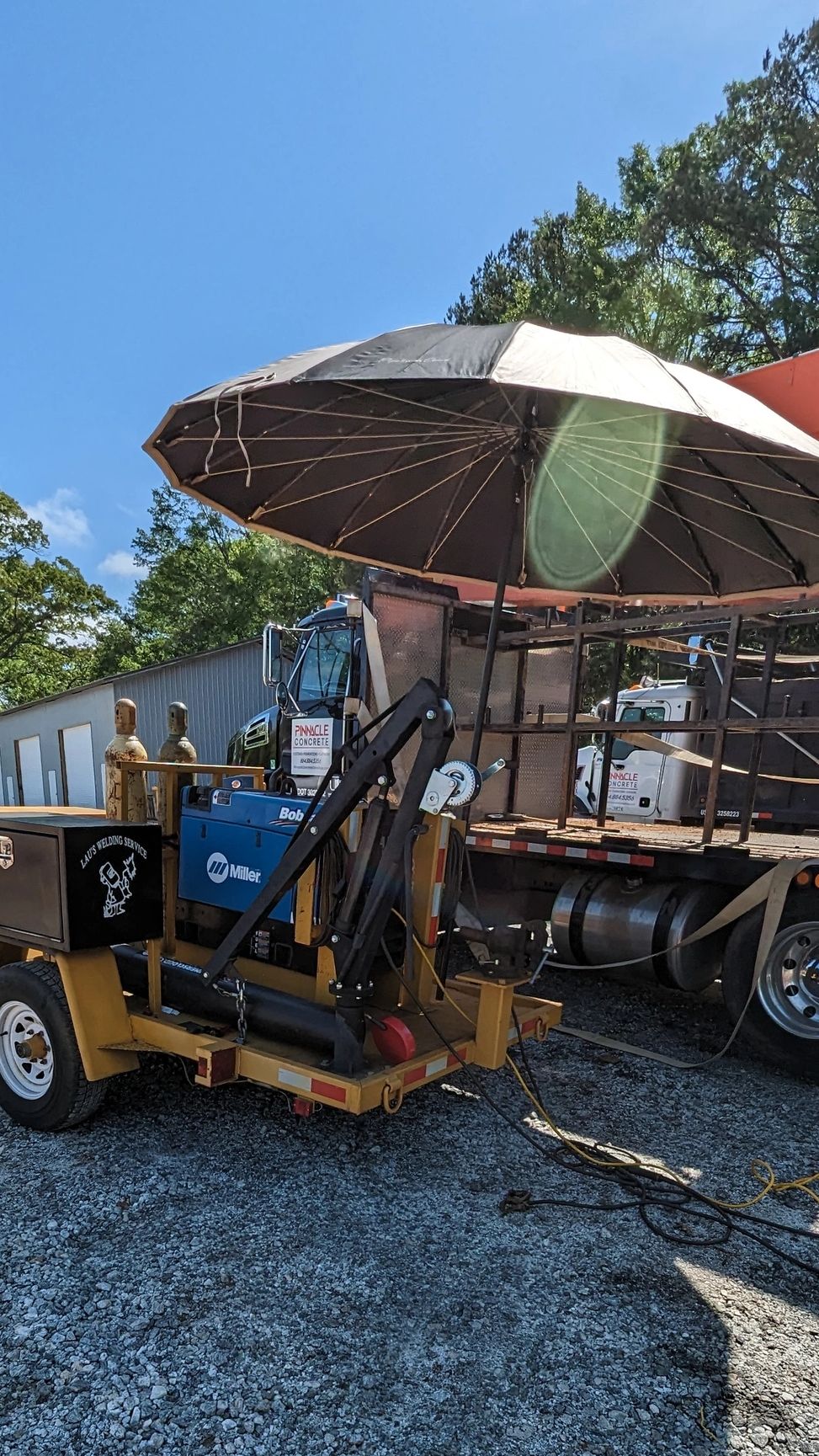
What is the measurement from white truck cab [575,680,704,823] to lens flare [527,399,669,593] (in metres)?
3.90

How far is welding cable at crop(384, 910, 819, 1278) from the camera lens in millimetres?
3072

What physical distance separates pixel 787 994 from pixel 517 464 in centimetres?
329

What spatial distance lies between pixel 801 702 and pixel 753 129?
17312 millimetres

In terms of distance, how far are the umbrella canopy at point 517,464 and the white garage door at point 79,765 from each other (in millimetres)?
19718

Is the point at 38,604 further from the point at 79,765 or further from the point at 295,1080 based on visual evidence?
the point at 295,1080

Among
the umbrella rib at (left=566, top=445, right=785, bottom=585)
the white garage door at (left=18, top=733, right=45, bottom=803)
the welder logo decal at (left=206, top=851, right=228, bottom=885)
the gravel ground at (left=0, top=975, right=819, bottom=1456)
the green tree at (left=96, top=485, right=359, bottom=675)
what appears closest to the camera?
the gravel ground at (left=0, top=975, right=819, bottom=1456)

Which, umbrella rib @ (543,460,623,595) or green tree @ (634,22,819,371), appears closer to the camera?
umbrella rib @ (543,460,623,595)

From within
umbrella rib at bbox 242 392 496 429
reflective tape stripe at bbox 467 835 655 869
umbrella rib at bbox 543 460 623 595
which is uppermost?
umbrella rib at bbox 242 392 496 429

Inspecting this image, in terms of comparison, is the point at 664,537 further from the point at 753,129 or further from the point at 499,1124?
the point at 753,129

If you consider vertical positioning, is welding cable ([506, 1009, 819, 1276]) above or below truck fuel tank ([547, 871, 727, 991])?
below

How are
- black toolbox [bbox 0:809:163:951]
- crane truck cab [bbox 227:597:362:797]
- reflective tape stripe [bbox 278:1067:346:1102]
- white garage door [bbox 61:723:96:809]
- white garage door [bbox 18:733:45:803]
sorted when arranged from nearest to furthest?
reflective tape stripe [bbox 278:1067:346:1102]
black toolbox [bbox 0:809:163:951]
crane truck cab [bbox 227:597:362:797]
white garage door [bbox 61:723:96:809]
white garage door [bbox 18:733:45:803]

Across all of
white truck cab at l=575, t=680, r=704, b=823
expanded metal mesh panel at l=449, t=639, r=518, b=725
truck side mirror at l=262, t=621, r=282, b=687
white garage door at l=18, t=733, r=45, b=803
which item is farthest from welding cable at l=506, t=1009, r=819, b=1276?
white garage door at l=18, t=733, r=45, b=803

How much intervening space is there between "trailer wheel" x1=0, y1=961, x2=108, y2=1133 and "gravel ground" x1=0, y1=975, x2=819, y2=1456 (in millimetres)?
122

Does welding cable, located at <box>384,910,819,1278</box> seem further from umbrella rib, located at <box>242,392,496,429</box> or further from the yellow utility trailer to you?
umbrella rib, located at <box>242,392,496,429</box>
